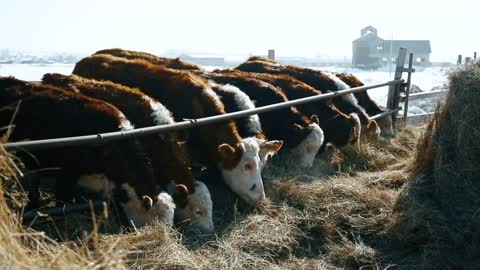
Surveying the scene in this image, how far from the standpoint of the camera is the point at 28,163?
18.8ft

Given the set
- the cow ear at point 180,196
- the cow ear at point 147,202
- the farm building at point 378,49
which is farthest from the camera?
the farm building at point 378,49

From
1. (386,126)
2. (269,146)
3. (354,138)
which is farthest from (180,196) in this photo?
(386,126)

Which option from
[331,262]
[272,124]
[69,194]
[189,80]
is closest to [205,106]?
[189,80]

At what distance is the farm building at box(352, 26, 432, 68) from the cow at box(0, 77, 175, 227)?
41877mm

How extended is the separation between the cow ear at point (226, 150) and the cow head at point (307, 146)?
2.11 metres

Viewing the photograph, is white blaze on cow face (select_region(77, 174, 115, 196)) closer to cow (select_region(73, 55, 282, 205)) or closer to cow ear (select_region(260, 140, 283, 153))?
cow (select_region(73, 55, 282, 205))

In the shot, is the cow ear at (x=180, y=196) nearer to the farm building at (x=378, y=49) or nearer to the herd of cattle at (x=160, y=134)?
the herd of cattle at (x=160, y=134)

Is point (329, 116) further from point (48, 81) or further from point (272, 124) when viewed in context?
point (48, 81)

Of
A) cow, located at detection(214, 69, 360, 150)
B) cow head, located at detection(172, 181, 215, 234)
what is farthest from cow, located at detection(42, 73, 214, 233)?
cow, located at detection(214, 69, 360, 150)

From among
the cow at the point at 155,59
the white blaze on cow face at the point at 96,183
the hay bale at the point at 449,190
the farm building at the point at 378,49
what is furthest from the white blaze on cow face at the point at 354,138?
the farm building at the point at 378,49

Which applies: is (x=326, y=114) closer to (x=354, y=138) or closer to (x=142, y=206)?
(x=354, y=138)

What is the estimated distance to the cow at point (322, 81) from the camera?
1072cm

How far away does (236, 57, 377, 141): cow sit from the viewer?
10.7 m

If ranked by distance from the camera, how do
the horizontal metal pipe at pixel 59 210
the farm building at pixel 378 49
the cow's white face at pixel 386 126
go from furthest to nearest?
the farm building at pixel 378 49
the cow's white face at pixel 386 126
the horizontal metal pipe at pixel 59 210
